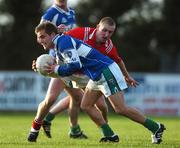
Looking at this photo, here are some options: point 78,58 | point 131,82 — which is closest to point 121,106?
point 131,82

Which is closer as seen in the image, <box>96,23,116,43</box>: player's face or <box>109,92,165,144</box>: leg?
<box>109,92,165,144</box>: leg

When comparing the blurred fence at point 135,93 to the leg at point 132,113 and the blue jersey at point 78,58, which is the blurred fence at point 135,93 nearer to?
the leg at point 132,113

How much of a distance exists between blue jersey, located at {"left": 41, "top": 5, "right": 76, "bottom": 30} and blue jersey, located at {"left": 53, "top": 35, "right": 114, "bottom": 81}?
1640 millimetres

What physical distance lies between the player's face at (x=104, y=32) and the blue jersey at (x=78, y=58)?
13.4 inches

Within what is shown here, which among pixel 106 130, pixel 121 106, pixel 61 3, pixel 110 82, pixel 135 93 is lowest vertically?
pixel 135 93

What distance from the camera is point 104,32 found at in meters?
11.2

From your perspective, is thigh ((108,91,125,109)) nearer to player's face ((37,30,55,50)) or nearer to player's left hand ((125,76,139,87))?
player's left hand ((125,76,139,87))

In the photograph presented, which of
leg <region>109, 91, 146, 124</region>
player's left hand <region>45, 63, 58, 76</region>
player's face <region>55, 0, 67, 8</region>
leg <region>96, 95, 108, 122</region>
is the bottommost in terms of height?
leg <region>96, 95, 108, 122</region>

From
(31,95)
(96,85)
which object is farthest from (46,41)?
(31,95)

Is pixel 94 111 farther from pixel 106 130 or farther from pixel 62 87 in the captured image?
pixel 62 87

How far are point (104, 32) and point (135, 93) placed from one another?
1512 cm

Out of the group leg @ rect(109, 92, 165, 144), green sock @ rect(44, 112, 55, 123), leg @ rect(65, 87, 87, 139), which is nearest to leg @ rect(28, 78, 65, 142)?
leg @ rect(65, 87, 87, 139)

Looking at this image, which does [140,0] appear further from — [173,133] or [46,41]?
[46,41]

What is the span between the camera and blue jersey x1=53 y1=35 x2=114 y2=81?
1054cm
